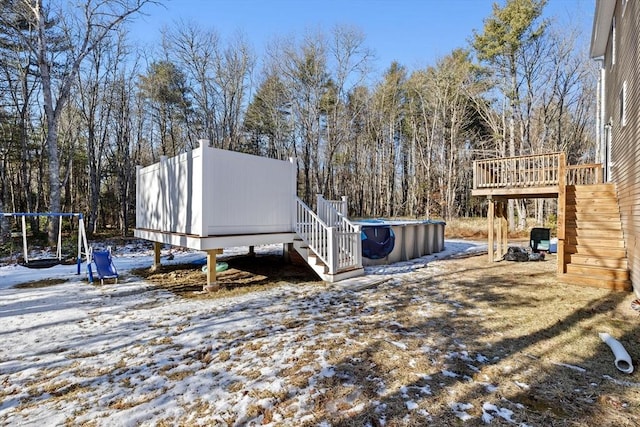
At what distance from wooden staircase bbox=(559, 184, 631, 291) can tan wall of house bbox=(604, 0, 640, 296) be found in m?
0.20

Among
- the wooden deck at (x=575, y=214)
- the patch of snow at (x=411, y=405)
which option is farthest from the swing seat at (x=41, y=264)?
the wooden deck at (x=575, y=214)

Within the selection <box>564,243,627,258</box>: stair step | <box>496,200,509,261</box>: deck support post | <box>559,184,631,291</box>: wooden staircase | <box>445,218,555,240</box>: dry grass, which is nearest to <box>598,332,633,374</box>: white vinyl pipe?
<box>559,184,631,291</box>: wooden staircase

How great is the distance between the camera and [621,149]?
258 inches

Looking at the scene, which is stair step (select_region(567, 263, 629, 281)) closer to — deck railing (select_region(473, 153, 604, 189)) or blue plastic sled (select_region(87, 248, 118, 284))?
deck railing (select_region(473, 153, 604, 189))

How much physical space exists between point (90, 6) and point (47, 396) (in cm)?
1412

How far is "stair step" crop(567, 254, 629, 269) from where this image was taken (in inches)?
227

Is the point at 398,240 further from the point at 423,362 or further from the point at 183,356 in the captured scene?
the point at 183,356

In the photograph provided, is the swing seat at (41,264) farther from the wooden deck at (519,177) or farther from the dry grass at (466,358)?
the wooden deck at (519,177)

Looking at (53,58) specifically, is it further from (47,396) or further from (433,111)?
(433,111)

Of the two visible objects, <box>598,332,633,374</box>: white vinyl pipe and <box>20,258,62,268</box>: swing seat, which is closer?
<box>598,332,633,374</box>: white vinyl pipe

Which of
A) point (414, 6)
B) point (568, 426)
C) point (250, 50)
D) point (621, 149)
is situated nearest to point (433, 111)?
point (414, 6)

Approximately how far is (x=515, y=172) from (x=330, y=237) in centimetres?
547

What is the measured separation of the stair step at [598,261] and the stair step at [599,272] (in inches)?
4.7

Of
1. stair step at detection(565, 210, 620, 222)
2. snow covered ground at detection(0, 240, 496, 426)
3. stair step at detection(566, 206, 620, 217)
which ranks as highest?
stair step at detection(566, 206, 620, 217)
